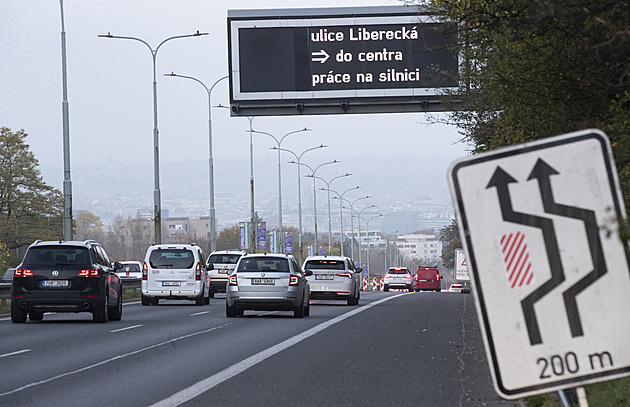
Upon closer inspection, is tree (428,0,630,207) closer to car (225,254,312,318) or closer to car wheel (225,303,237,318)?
car (225,254,312,318)

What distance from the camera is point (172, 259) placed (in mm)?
36969

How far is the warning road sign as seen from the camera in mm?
5105

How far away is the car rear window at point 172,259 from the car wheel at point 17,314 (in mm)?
11727

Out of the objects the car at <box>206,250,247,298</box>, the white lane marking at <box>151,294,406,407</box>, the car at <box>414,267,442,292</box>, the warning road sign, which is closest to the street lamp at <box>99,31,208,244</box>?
the car at <box>206,250,247,298</box>

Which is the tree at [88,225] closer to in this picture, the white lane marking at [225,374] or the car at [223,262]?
the car at [223,262]

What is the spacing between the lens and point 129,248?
173750 millimetres

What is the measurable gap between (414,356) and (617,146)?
4.94 m

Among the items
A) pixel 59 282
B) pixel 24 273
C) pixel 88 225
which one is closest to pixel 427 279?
pixel 59 282

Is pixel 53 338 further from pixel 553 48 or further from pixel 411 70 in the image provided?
pixel 411 70

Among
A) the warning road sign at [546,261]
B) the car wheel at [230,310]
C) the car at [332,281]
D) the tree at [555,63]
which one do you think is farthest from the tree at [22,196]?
the warning road sign at [546,261]

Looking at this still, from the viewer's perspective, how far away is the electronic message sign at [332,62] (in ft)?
108

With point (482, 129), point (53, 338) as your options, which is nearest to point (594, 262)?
point (53, 338)

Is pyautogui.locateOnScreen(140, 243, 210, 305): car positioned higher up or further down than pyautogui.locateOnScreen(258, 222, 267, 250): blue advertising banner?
further down

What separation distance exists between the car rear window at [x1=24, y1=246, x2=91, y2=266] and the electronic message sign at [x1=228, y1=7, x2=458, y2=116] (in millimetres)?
9329
